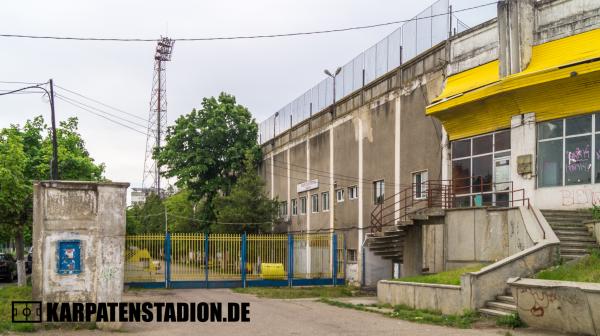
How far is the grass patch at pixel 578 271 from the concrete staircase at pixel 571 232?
2.03 ft

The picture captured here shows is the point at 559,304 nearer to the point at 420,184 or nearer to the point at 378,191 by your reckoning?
the point at 420,184

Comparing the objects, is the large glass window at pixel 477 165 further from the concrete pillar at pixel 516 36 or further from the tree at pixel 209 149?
the tree at pixel 209 149

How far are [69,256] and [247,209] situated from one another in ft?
76.7

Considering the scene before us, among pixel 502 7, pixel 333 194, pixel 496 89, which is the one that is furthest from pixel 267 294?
pixel 502 7

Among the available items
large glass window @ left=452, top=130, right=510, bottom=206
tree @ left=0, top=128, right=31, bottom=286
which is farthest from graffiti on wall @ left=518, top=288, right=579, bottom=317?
tree @ left=0, top=128, right=31, bottom=286

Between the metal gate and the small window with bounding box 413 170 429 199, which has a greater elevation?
the small window with bounding box 413 170 429 199

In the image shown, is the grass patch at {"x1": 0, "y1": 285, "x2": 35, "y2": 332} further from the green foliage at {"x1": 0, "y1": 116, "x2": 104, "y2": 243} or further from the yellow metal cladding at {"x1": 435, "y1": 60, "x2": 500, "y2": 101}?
the yellow metal cladding at {"x1": 435, "y1": 60, "x2": 500, "y2": 101}

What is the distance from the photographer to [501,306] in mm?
14367

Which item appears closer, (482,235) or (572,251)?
(572,251)

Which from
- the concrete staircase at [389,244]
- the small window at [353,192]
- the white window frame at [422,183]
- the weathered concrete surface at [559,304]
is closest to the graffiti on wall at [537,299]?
the weathered concrete surface at [559,304]

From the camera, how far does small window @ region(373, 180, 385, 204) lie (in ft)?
89.9

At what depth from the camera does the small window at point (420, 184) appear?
79.6 ft

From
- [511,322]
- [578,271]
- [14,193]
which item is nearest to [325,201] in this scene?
[14,193]

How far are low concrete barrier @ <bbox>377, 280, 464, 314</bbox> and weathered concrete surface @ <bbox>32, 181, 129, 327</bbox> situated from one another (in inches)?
302
